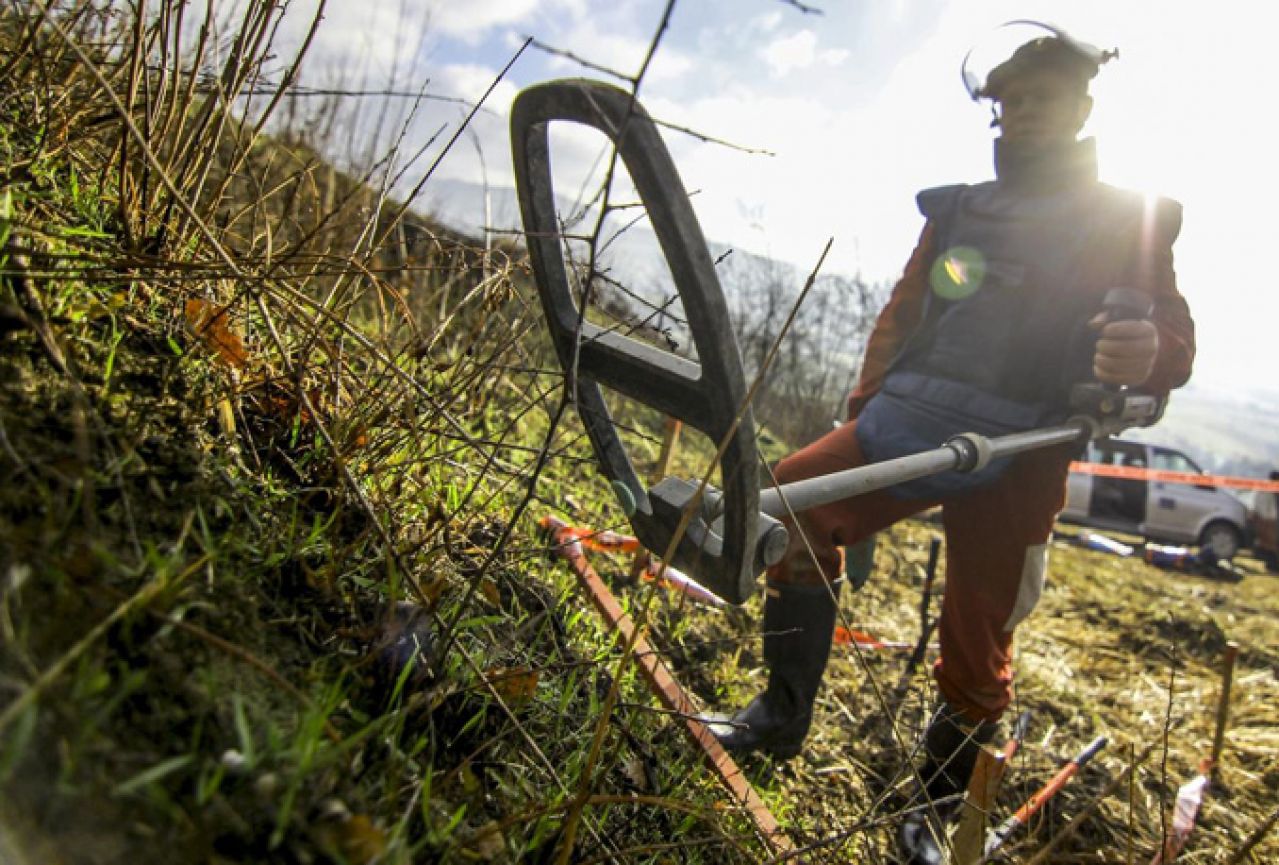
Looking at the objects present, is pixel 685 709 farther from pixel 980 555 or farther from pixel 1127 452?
pixel 1127 452

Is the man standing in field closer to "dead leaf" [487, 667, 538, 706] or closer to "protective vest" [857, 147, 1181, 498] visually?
"protective vest" [857, 147, 1181, 498]

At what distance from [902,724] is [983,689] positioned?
2.15 feet

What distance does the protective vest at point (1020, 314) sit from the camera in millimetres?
2229

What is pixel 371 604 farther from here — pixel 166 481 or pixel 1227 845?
pixel 1227 845

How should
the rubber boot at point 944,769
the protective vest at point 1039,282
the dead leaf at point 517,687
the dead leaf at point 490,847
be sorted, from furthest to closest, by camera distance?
the protective vest at point 1039,282, the rubber boot at point 944,769, the dead leaf at point 517,687, the dead leaf at point 490,847

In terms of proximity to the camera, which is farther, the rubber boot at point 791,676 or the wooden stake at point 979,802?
the rubber boot at point 791,676

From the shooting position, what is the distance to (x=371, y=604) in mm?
1065

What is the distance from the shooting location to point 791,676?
7.01 ft

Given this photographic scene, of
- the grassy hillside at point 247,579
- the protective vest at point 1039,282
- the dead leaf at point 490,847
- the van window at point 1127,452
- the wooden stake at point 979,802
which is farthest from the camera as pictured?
the van window at point 1127,452

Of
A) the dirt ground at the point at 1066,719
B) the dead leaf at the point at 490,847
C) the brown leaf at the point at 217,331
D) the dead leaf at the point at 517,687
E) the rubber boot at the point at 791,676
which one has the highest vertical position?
the brown leaf at the point at 217,331

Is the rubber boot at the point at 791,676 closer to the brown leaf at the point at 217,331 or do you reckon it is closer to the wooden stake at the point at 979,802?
the wooden stake at the point at 979,802

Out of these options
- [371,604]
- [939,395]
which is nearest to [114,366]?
[371,604]

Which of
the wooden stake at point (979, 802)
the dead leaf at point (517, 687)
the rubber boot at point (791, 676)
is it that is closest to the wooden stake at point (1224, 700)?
the rubber boot at point (791, 676)

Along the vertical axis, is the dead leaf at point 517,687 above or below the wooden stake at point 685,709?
above
